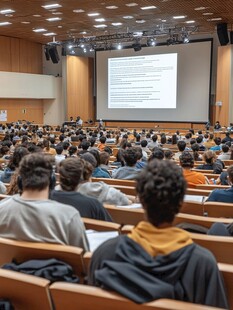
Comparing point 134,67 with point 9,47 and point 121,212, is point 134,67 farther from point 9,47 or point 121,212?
point 121,212

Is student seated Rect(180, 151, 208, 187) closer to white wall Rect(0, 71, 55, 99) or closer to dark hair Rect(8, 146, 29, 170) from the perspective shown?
dark hair Rect(8, 146, 29, 170)

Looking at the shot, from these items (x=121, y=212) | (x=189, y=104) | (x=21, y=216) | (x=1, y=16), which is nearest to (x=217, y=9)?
(x=189, y=104)

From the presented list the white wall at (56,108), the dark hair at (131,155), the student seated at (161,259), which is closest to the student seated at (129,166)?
the dark hair at (131,155)

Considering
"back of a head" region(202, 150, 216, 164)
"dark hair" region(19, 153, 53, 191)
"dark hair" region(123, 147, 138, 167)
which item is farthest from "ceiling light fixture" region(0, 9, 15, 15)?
"dark hair" region(19, 153, 53, 191)

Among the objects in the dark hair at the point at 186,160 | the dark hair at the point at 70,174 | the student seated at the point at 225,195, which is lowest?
the student seated at the point at 225,195

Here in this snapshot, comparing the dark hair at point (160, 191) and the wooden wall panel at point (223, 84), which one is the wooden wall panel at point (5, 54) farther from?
the dark hair at point (160, 191)

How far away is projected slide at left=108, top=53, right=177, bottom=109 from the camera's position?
18.4 meters

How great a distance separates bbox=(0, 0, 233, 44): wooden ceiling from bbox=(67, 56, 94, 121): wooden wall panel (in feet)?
11.3

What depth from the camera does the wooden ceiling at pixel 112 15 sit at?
1250cm

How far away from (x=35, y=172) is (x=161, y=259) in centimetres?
114

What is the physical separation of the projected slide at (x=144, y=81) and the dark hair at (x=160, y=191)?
57.3 feet

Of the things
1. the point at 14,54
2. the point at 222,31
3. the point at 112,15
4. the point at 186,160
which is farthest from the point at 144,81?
the point at 186,160

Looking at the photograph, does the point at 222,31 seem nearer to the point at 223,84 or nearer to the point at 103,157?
the point at 223,84

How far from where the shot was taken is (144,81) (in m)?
18.8
